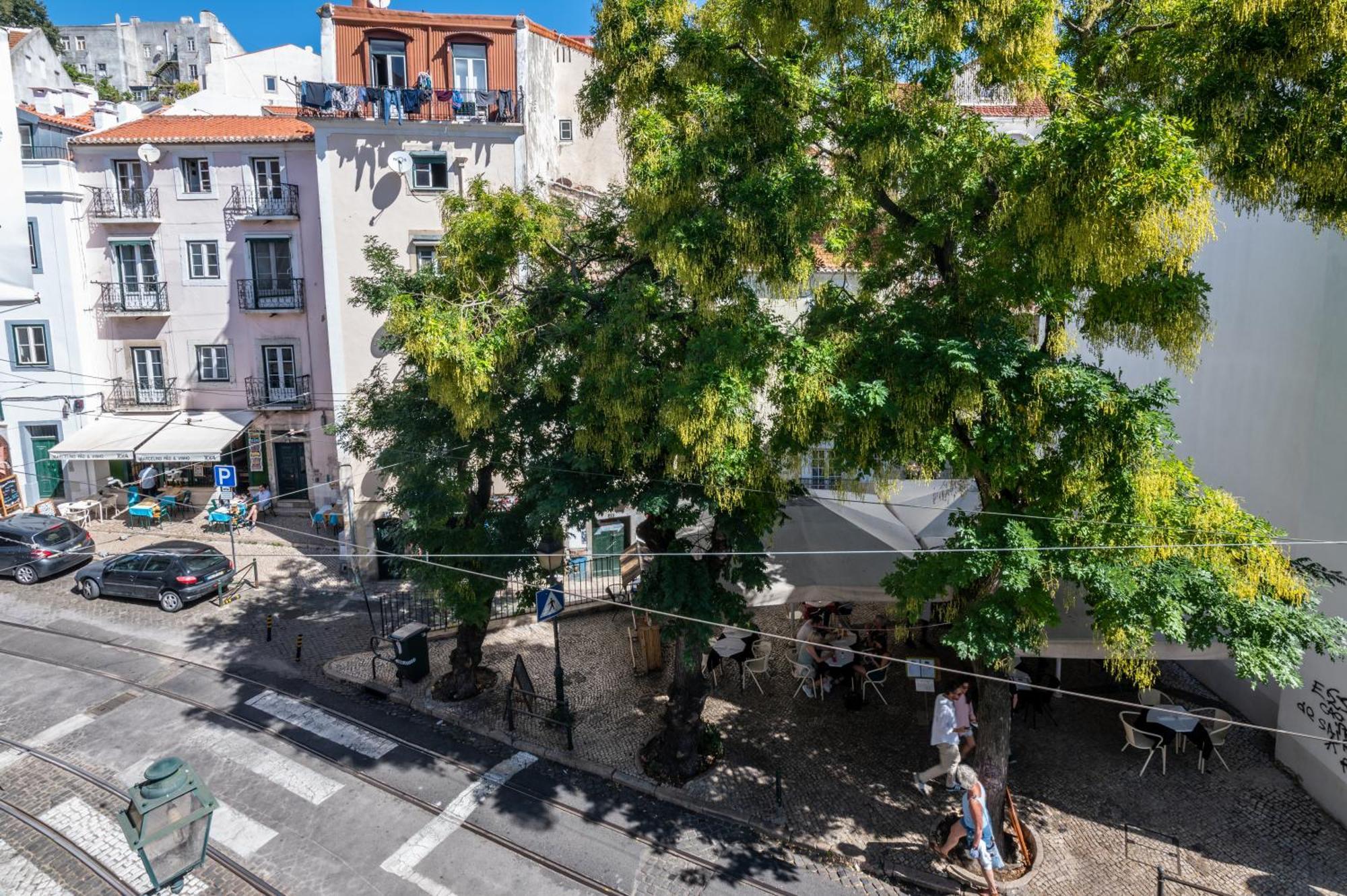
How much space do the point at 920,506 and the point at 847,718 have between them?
4.79 m

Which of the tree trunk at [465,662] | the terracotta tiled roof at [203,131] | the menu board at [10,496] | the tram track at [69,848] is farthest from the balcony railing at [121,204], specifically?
the tram track at [69,848]

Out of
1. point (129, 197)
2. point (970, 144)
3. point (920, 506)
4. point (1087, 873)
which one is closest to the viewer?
point (970, 144)

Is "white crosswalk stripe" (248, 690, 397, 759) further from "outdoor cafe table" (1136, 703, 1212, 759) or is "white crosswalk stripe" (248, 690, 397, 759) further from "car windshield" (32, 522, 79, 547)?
"outdoor cafe table" (1136, 703, 1212, 759)

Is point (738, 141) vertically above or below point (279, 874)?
above

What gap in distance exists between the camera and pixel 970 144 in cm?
992

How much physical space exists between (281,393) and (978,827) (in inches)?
918

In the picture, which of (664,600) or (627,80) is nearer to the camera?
(627,80)

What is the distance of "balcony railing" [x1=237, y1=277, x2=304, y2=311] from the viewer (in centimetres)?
2547

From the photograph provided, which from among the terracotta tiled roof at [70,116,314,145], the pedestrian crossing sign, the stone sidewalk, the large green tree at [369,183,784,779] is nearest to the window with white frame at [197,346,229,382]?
the terracotta tiled roof at [70,116,314,145]

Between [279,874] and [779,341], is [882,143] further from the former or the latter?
[279,874]

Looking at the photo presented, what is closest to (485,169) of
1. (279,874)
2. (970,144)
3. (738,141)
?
(738,141)

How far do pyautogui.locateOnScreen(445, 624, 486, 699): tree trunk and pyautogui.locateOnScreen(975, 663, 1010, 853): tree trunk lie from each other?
29.5 ft

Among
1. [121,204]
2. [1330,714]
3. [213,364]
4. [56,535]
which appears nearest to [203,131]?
[121,204]

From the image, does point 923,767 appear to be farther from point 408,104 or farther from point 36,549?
point 36,549
